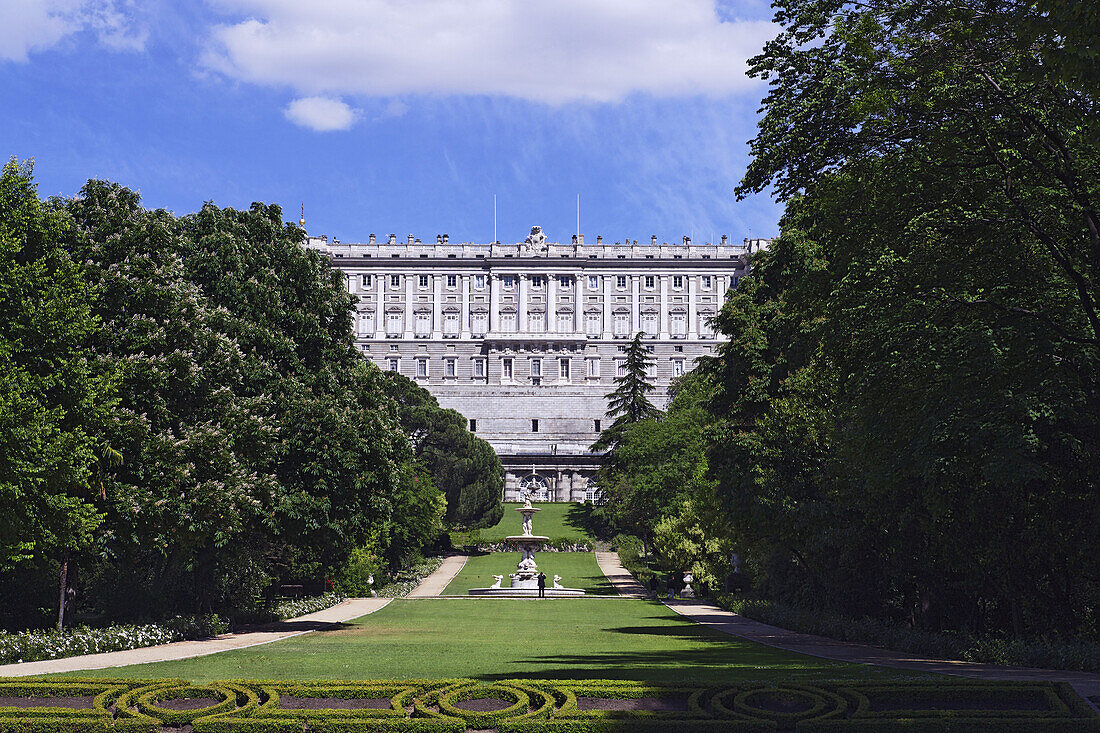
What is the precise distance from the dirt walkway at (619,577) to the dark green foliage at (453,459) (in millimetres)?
9978

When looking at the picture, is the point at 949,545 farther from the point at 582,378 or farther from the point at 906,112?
the point at 582,378

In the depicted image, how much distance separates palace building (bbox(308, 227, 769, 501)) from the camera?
489 feet

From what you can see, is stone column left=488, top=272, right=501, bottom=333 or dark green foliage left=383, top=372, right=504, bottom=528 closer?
dark green foliage left=383, top=372, right=504, bottom=528

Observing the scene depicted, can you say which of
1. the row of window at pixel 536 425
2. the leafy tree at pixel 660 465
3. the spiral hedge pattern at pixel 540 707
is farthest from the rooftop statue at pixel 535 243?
the spiral hedge pattern at pixel 540 707

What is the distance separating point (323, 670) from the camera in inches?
771

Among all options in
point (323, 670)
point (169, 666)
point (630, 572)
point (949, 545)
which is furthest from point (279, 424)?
point (630, 572)

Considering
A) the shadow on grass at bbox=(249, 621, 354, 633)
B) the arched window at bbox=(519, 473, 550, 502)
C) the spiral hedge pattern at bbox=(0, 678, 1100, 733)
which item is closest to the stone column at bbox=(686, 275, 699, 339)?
the arched window at bbox=(519, 473, 550, 502)

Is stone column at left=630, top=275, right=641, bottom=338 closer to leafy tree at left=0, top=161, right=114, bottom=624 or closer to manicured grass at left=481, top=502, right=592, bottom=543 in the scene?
manicured grass at left=481, top=502, right=592, bottom=543

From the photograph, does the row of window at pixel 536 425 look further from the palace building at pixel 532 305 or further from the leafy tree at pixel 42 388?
the leafy tree at pixel 42 388

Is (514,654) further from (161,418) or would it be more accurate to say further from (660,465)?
(660,465)

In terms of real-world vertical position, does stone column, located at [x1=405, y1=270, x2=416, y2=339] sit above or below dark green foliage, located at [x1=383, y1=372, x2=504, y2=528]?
above

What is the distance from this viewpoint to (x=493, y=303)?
501ft

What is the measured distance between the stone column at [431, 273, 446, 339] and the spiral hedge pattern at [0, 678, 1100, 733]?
137 m

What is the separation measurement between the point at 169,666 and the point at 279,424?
12.1 m
